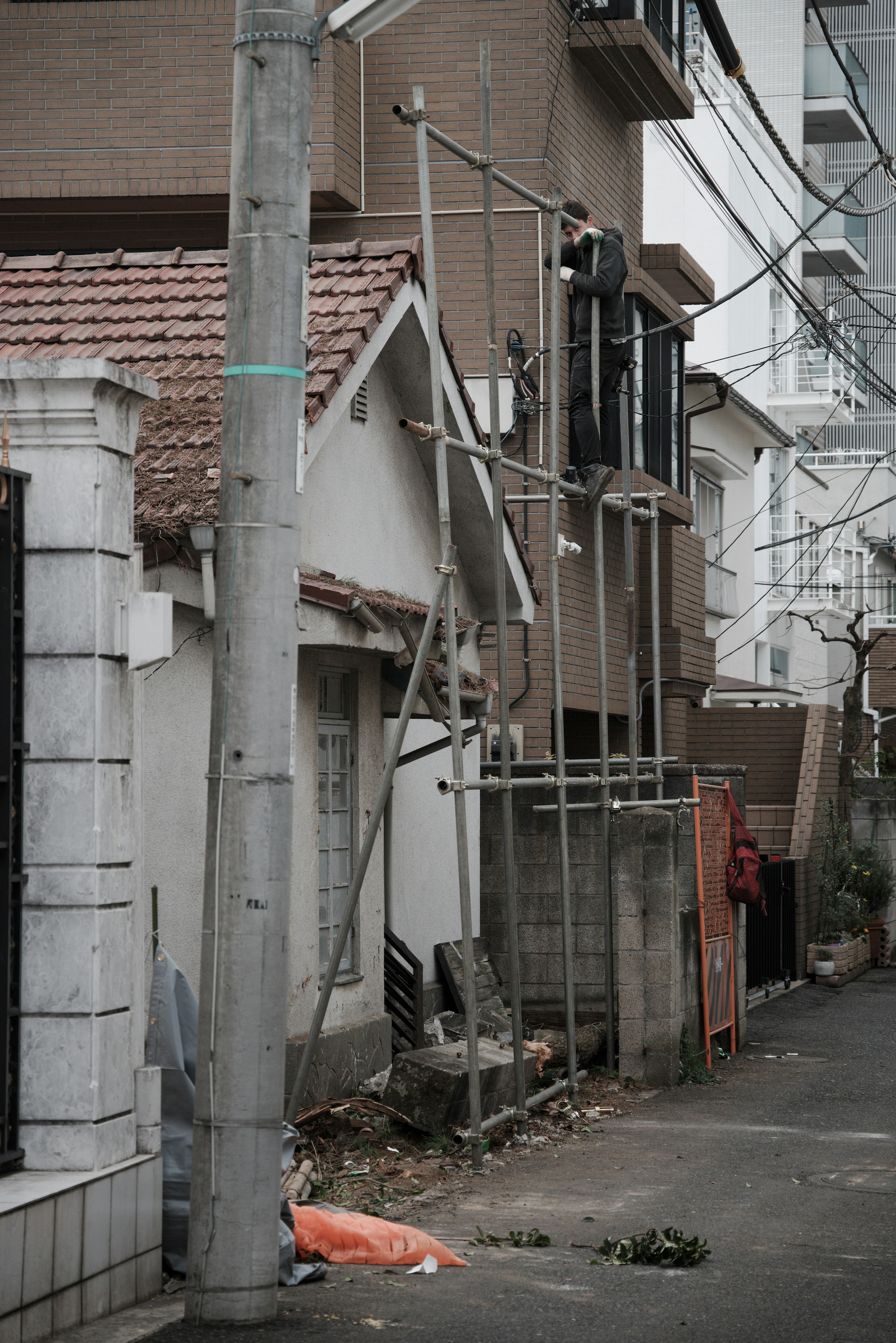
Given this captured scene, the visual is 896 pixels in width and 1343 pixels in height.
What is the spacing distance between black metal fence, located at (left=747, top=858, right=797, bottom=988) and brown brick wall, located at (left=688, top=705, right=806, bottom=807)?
4147mm

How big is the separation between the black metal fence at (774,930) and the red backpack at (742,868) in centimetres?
327

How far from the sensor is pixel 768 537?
3222cm

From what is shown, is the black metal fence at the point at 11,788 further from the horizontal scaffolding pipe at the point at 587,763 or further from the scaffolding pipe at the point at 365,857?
the horizontal scaffolding pipe at the point at 587,763

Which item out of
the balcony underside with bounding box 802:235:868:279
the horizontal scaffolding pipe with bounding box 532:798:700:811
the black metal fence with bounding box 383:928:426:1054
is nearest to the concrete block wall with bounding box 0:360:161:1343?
the horizontal scaffolding pipe with bounding box 532:798:700:811

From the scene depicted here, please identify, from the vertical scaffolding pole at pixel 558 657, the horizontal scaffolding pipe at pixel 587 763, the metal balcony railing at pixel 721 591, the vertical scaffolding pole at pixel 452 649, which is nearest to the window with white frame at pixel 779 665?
the metal balcony railing at pixel 721 591

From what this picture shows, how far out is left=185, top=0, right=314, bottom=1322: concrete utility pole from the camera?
17.9 ft

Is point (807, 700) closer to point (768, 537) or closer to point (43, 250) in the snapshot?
point (768, 537)

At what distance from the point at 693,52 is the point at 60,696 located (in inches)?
957

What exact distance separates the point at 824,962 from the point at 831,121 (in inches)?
1044

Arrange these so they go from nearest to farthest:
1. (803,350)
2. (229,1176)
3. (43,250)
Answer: (229,1176) → (43,250) → (803,350)

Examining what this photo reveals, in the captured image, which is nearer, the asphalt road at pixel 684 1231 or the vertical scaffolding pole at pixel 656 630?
the asphalt road at pixel 684 1231

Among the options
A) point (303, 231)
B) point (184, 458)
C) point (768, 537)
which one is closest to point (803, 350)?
point (768, 537)

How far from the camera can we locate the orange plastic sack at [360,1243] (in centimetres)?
648

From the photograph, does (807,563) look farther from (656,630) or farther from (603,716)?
(603,716)
